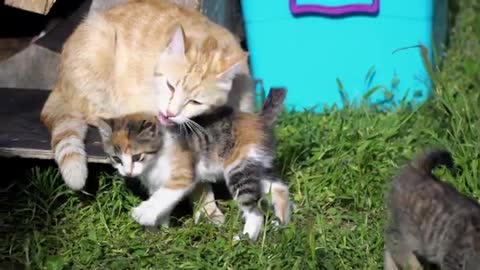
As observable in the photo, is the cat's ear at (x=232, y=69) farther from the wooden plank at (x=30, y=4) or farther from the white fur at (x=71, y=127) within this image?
the wooden plank at (x=30, y=4)

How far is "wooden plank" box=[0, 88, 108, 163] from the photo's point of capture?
4566mm

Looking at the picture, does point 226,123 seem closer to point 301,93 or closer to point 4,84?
point 301,93

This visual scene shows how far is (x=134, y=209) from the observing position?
439 cm

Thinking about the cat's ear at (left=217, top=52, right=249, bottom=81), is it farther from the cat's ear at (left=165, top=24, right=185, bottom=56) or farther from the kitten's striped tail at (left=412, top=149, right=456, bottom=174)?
the kitten's striped tail at (left=412, top=149, right=456, bottom=174)

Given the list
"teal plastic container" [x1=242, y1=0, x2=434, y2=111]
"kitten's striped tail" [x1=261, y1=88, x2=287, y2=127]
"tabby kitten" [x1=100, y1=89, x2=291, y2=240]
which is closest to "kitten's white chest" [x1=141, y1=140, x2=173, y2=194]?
"tabby kitten" [x1=100, y1=89, x2=291, y2=240]

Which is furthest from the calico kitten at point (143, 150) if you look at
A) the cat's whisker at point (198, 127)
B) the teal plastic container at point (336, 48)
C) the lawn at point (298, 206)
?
the teal plastic container at point (336, 48)

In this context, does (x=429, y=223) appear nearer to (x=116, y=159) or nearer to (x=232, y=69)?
(x=232, y=69)

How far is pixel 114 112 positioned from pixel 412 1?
2.00 meters

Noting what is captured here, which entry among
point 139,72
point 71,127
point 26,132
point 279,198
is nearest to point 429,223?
point 279,198

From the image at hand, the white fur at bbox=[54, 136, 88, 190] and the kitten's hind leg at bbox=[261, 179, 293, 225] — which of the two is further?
the kitten's hind leg at bbox=[261, 179, 293, 225]

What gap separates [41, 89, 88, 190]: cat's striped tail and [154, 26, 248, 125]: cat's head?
1.48 feet

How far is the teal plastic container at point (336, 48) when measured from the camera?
569cm

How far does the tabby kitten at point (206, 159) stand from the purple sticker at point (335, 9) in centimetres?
137

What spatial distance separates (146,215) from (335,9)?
200cm
